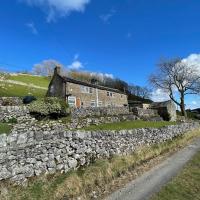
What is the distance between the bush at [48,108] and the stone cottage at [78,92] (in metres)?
13.0

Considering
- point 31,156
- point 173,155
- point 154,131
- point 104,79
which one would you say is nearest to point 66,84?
point 154,131

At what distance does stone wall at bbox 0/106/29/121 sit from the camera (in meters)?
25.5

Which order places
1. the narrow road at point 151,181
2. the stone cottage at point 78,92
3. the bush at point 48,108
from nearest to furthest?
1. the narrow road at point 151,181
2. the bush at point 48,108
3. the stone cottage at point 78,92

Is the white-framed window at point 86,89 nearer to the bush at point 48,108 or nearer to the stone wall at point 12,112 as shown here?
the bush at point 48,108

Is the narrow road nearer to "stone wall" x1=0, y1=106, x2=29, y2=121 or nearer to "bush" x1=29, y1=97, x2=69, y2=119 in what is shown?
"bush" x1=29, y1=97, x2=69, y2=119

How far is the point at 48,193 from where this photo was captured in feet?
35.6

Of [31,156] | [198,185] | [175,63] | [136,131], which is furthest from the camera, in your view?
[175,63]

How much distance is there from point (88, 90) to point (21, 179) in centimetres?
3854

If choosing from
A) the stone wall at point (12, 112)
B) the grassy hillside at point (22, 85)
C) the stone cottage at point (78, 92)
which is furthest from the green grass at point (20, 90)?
the stone wall at point (12, 112)

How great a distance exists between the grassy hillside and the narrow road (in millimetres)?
43511

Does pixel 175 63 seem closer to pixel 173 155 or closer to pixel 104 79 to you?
pixel 104 79

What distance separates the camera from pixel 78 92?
47.2 m

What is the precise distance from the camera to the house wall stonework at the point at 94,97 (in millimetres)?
46156

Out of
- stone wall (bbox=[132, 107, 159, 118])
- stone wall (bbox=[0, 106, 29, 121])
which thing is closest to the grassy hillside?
stone wall (bbox=[132, 107, 159, 118])
